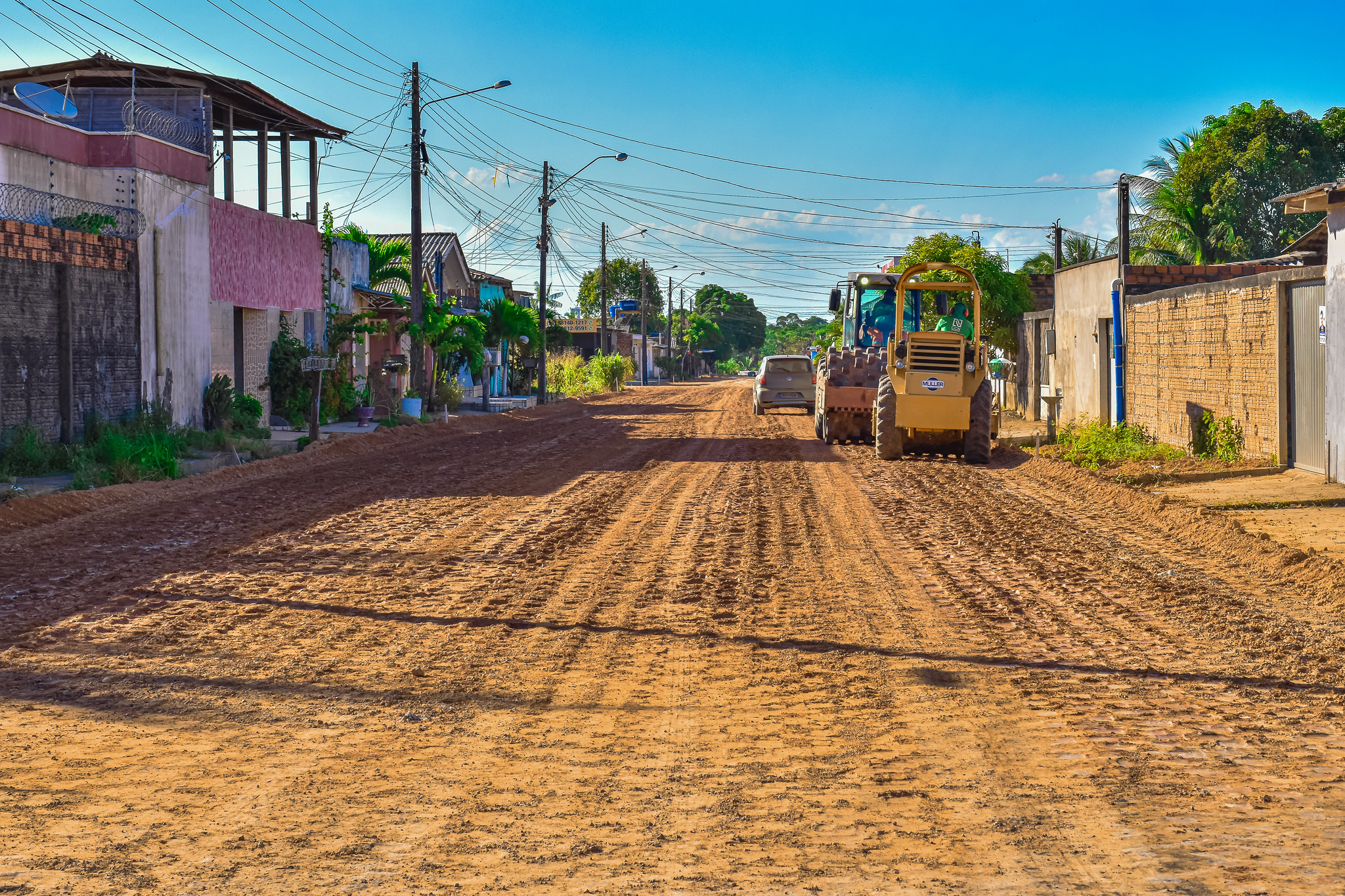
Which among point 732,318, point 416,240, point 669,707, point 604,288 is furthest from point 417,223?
point 732,318

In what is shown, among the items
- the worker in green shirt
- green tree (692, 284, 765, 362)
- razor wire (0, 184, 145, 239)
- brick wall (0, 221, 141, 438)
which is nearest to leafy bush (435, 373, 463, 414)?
razor wire (0, 184, 145, 239)


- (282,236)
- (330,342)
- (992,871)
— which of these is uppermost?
(282,236)

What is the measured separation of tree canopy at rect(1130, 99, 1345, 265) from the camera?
42281 mm

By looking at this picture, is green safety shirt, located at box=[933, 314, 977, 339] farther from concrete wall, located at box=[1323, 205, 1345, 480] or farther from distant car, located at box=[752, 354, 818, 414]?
distant car, located at box=[752, 354, 818, 414]

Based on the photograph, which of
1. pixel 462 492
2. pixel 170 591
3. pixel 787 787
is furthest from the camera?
pixel 462 492

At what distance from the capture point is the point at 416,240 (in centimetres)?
3017

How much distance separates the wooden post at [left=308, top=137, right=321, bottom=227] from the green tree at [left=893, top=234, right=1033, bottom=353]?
55.7ft

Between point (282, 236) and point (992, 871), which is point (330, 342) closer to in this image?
point (282, 236)

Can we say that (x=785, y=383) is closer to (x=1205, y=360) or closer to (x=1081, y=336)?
(x=1081, y=336)

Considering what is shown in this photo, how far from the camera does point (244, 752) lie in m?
5.27

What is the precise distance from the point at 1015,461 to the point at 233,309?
53.6 ft

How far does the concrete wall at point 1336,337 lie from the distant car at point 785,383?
20.7 m

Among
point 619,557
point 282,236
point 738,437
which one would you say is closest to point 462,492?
point 619,557

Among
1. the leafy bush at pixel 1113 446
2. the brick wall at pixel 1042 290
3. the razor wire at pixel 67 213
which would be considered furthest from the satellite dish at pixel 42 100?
the brick wall at pixel 1042 290
